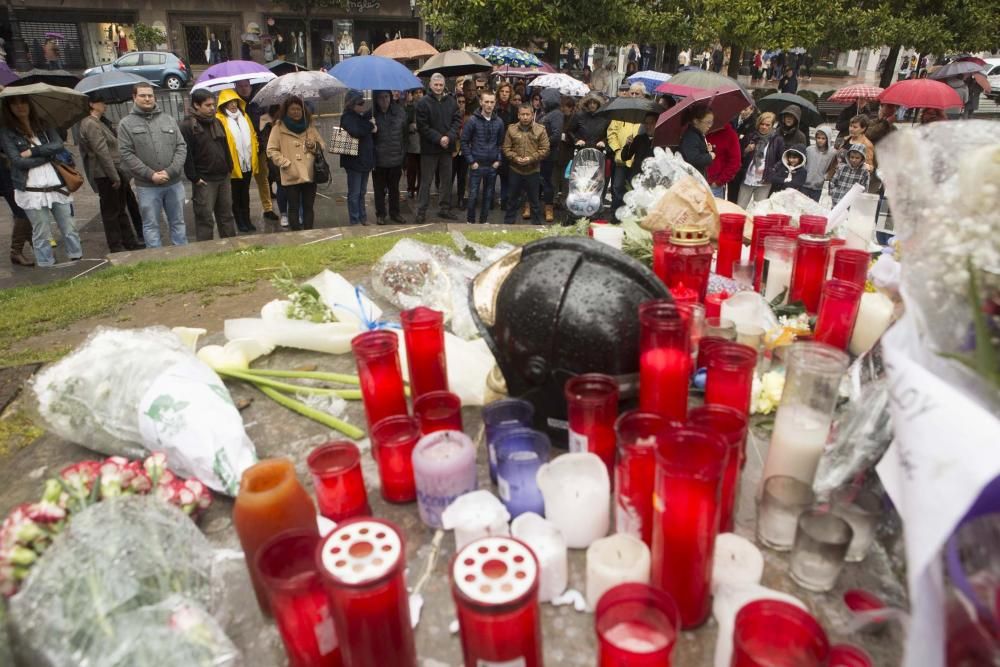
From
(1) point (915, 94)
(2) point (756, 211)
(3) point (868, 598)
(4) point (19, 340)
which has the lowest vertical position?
(4) point (19, 340)

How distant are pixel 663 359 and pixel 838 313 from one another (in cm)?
118

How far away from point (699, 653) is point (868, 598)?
52cm

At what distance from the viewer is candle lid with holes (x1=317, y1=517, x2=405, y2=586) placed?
1483mm

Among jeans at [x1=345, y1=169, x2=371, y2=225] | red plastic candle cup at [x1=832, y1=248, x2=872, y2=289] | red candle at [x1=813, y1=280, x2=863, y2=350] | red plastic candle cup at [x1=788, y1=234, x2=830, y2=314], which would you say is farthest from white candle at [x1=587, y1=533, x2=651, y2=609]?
jeans at [x1=345, y1=169, x2=371, y2=225]

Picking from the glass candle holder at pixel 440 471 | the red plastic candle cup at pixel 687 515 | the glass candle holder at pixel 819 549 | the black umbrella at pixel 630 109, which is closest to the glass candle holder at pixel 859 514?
the glass candle holder at pixel 819 549

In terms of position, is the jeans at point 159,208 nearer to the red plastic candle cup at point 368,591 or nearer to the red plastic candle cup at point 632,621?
the red plastic candle cup at point 368,591

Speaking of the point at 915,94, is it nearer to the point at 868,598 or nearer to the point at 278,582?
the point at 868,598

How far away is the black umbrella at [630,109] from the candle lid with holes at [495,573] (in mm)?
7416

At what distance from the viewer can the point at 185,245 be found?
6.92 meters

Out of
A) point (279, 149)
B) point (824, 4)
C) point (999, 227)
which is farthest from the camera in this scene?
point (824, 4)

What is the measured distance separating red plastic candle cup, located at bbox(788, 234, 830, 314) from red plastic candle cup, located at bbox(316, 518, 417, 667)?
2523 millimetres

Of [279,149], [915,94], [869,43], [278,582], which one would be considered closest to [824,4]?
[869,43]

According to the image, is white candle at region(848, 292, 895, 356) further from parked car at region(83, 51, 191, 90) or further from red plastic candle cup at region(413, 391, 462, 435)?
parked car at region(83, 51, 191, 90)

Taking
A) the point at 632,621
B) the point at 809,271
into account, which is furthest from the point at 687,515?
the point at 809,271
